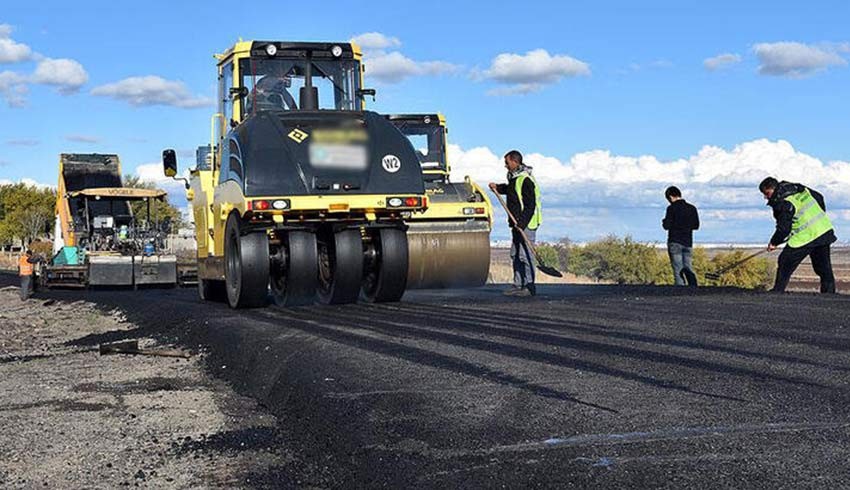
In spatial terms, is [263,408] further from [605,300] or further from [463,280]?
[463,280]

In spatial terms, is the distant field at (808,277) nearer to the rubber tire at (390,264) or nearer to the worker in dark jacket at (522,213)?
the worker in dark jacket at (522,213)

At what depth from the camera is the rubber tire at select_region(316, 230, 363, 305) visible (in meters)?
12.8

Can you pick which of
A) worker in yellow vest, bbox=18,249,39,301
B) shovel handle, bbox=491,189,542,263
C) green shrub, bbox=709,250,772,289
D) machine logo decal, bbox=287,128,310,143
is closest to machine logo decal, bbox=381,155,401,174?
machine logo decal, bbox=287,128,310,143

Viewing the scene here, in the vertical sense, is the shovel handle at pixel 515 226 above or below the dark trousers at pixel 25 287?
above

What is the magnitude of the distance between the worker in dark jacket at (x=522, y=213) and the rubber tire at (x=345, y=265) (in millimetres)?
2447

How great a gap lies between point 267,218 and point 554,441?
7992mm

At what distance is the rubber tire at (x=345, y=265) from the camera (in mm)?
12812

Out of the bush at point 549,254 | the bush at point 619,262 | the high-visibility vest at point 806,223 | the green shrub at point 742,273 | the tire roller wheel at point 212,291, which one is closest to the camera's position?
the high-visibility vest at point 806,223

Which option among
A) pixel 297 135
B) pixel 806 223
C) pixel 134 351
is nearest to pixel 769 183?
pixel 806 223

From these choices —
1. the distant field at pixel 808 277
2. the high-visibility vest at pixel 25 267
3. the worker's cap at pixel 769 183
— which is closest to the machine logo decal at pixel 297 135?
the worker's cap at pixel 769 183

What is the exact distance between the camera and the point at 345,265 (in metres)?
12.8

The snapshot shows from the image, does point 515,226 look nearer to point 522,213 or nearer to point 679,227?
point 522,213

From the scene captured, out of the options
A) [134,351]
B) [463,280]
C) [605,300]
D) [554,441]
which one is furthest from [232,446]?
[463,280]

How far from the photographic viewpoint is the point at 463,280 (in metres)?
17.0
